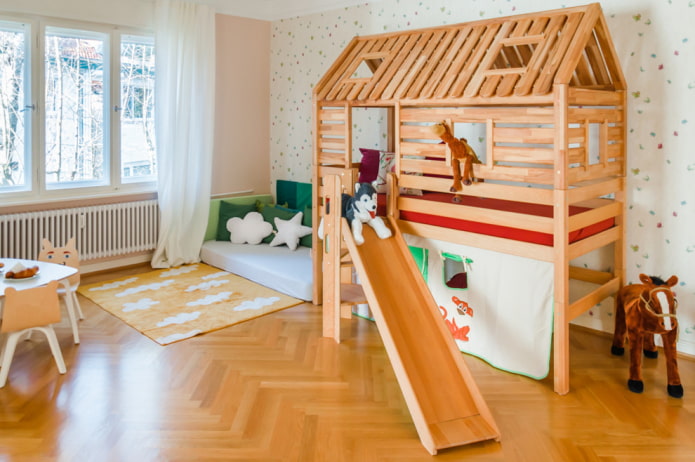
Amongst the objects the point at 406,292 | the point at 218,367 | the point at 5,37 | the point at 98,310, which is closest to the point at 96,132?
the point at 5,37

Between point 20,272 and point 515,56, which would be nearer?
point 20,272

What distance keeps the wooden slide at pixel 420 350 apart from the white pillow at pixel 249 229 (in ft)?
6.52

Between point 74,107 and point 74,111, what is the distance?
3 cm

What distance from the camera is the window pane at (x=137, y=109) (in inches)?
195

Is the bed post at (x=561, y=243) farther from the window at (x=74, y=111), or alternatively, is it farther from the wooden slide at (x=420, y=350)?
the window at (x=74, y=111)

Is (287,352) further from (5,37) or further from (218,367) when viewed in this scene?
(5,37)

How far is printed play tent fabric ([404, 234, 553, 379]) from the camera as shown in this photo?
116 inches

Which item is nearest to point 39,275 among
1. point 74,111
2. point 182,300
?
point 182,300

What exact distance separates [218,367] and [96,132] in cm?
275

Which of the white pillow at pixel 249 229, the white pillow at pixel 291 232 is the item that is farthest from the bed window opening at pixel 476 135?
the white pillow at pixel 249 229

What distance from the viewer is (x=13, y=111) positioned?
14.5 feet

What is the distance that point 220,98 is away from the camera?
5.55 metres

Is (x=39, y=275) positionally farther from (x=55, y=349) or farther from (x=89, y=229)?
(x=89, y=229)

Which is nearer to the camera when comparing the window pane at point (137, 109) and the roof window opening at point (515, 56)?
the roof window opening at point (515, 56)
